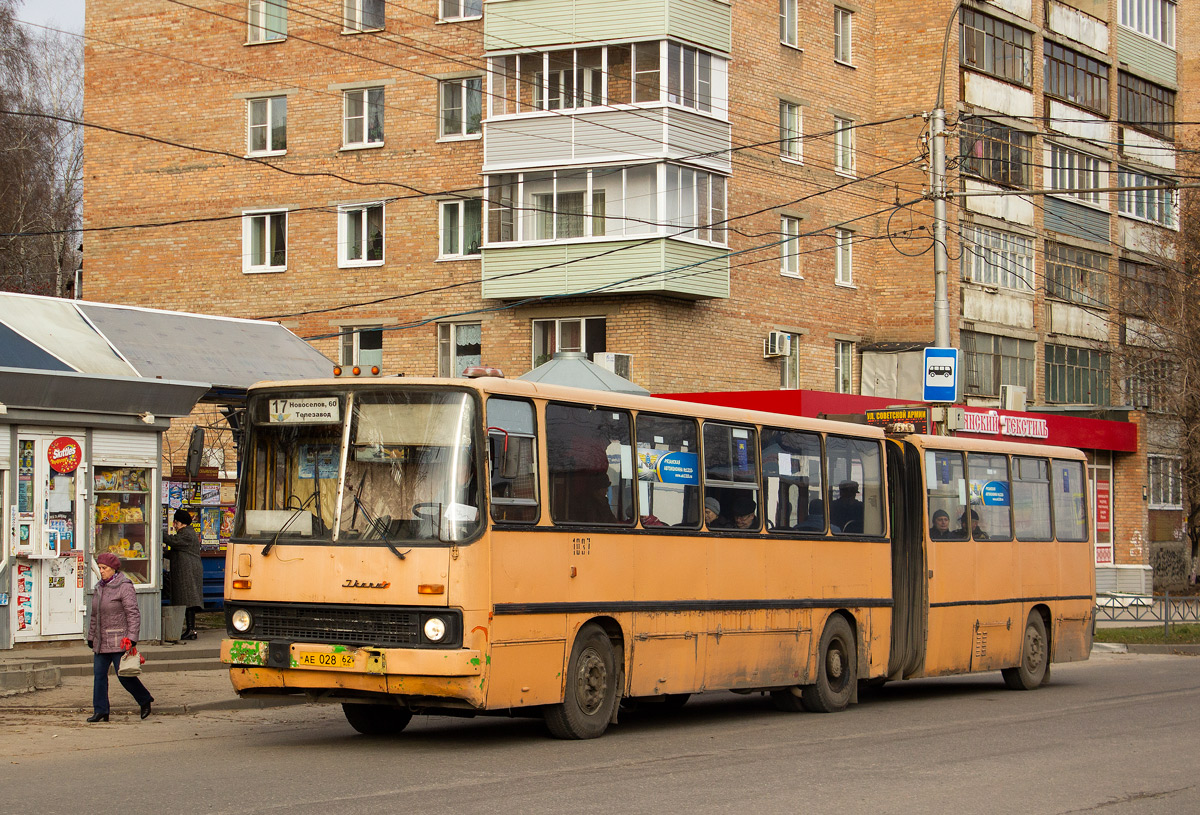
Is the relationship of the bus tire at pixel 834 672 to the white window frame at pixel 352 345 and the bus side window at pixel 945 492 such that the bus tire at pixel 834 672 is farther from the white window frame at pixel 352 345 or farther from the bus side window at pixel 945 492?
the white window frame at pixel 352 345

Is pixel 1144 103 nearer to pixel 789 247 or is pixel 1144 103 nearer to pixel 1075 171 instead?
pixel 1075 171

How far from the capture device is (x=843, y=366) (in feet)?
135

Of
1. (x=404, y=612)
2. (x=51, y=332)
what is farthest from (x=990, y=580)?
(x=51, y=332)

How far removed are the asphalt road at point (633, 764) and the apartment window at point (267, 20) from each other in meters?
29.0

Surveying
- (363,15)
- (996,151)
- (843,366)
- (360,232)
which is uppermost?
(363,15)

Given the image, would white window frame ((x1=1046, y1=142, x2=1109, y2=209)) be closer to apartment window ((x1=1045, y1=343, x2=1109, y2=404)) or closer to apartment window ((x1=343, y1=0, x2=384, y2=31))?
apartment window ((x1=1045, y1=343, x2=1109, y2=404))

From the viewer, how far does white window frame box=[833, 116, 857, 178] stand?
40.8m

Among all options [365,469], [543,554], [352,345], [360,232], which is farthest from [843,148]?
[365,469]

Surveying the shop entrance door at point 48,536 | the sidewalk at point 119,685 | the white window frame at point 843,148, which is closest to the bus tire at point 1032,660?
the sidewalk at point 119,685

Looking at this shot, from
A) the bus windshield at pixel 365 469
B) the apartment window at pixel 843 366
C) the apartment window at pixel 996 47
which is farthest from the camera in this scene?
the apartment window at pixel 996 47

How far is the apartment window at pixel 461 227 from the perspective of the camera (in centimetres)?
3797

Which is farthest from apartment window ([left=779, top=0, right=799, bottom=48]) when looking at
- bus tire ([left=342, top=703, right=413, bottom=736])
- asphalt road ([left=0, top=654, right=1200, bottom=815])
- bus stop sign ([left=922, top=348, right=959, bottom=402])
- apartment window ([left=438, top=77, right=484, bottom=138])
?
bus tire ([left=342, top=703, right=413, bottom=736])

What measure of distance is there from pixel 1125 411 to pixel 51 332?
3457 centimetres

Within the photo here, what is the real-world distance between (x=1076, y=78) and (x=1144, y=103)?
15.8 ft
